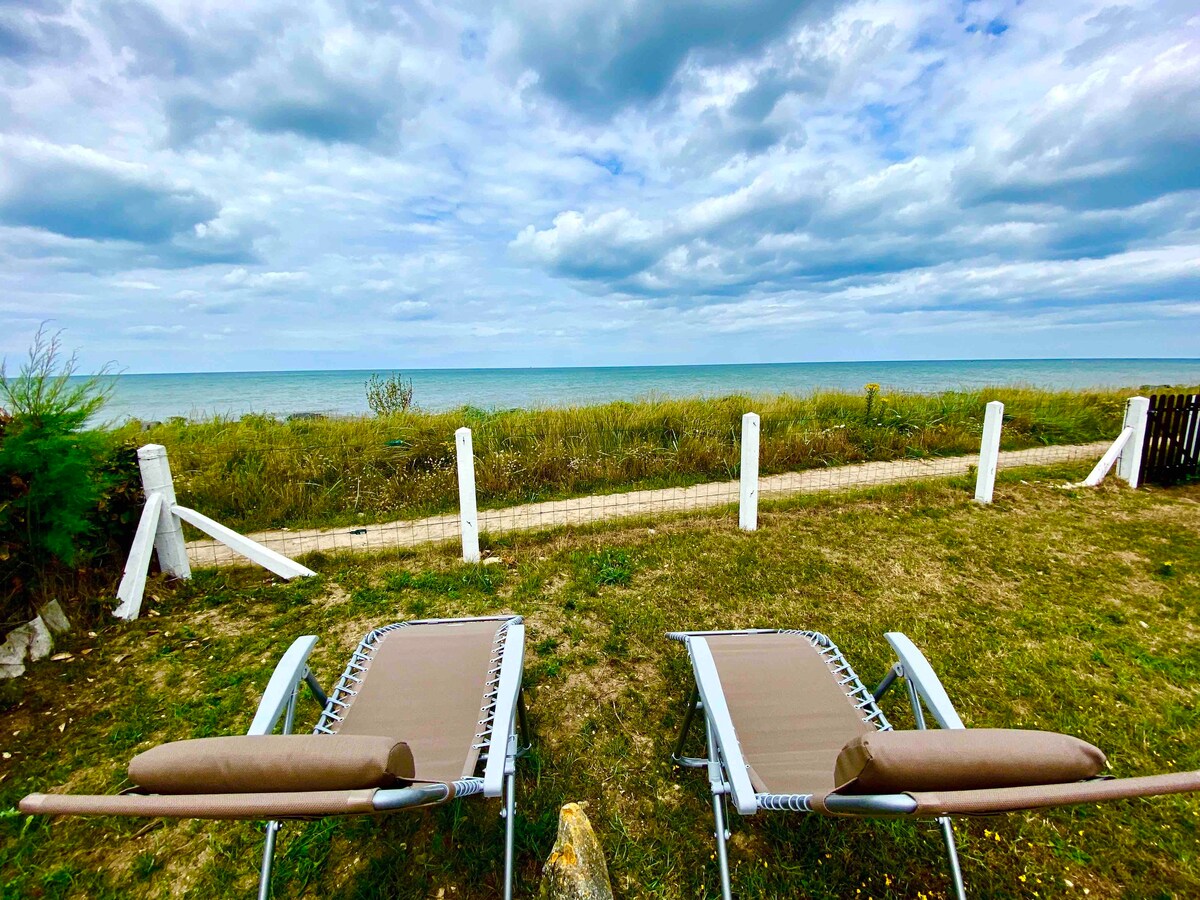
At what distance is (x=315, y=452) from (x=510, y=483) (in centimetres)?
239

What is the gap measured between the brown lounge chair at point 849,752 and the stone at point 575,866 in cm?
39

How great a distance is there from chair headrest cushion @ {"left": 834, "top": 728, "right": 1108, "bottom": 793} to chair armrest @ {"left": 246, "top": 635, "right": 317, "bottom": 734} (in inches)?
67.5

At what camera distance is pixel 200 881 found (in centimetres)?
186

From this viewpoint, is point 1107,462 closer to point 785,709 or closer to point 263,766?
point 785,709

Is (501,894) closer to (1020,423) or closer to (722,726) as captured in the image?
(722,726)

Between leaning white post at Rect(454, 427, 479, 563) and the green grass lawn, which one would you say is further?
leaning white post at Rect(454, 427, 479, 563)

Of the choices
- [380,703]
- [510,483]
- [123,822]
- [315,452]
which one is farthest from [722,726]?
[315,452]

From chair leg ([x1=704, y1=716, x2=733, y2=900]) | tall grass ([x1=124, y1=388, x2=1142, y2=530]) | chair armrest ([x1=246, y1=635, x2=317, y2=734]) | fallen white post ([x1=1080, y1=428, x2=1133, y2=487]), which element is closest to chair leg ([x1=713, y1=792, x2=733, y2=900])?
chair leg ([x1=704, y1=716, x2=733, y2=900])

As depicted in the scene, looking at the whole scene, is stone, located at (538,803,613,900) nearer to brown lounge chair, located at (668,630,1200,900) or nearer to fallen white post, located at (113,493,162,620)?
brown lounge chair, located at (668,630,1200,900)

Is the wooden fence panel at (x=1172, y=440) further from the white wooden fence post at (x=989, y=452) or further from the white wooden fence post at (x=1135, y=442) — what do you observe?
the white wooden fence post at (x=989, y=452)

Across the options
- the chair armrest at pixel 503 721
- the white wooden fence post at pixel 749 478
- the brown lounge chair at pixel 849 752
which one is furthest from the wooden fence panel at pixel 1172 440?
the chair armrest at pixel 503 721

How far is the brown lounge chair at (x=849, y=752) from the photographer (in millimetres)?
1155

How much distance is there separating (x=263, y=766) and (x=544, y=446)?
6.22 meters

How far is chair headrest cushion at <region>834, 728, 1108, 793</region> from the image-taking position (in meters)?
1.16
